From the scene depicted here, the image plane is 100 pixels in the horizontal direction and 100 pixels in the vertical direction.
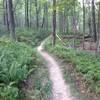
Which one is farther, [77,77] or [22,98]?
[77,77]

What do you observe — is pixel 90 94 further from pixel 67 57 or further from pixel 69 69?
pixel 67 57

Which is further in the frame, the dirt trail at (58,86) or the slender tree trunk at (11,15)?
the slender tree trunk at (11,15)

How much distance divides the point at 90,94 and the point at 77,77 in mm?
2318

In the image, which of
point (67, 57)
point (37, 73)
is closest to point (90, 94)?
point (37, 73)

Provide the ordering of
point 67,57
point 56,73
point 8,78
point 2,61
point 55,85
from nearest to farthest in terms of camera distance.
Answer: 1. point 8,78
2. point 2,61
3. point 55,85
4. point 56,73
5. point 67,57

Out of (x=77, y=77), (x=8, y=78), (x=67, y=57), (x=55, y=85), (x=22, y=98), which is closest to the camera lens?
(x=22, y=98)

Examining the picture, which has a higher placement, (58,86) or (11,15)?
(11,15)

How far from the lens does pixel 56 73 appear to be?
14.4 m

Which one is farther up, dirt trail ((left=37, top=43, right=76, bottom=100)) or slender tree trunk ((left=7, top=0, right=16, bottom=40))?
slender tree trunk ((left=7, top=0, right=16, bottom=40))

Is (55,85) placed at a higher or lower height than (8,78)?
lower

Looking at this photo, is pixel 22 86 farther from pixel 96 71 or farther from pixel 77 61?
pixel 77 61

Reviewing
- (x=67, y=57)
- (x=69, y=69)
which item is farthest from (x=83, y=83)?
(x=67, y=57)

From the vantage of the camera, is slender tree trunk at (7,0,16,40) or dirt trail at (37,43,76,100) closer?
dirt trail at (37,43,76,100)

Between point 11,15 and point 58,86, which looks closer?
point 58,86
